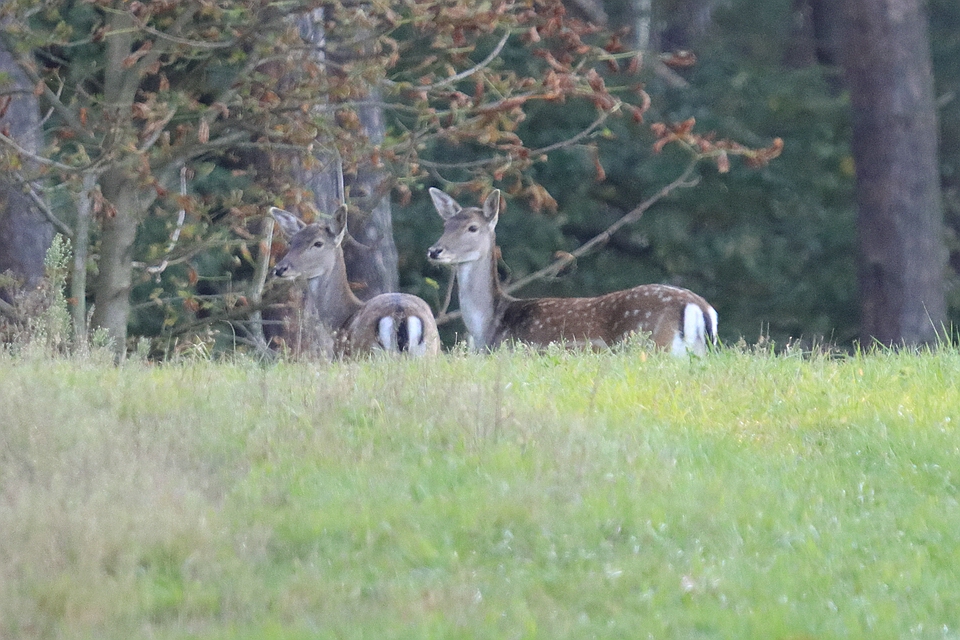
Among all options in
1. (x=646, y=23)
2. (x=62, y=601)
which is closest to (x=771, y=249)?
(x=646, y=23)

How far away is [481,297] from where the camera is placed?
11.7m

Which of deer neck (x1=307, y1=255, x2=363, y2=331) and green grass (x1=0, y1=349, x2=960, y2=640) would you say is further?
deer neck (x1=307, y1=255, x2=363, y2=331)

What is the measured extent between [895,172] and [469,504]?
391 inches

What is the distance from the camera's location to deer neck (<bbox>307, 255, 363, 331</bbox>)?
11.3 metres

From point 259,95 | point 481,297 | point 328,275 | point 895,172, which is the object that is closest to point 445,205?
point 481,297

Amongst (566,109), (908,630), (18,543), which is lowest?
(908,630)

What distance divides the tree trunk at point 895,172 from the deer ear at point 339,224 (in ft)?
18.4

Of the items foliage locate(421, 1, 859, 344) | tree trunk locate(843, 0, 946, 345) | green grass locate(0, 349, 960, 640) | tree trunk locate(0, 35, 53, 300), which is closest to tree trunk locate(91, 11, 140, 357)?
tree trunk locate(0, 35, 53, 300)

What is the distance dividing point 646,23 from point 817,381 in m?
12.1

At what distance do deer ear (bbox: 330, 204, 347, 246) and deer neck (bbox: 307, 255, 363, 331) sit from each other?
25cm

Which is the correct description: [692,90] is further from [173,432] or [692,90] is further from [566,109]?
[173,432]

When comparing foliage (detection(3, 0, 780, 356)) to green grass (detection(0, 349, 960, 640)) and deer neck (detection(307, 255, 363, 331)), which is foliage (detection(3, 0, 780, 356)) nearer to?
deer neck (detection(307, 255, 363, 331))

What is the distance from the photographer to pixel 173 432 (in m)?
6.10

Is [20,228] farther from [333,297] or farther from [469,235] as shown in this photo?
[469,235]
